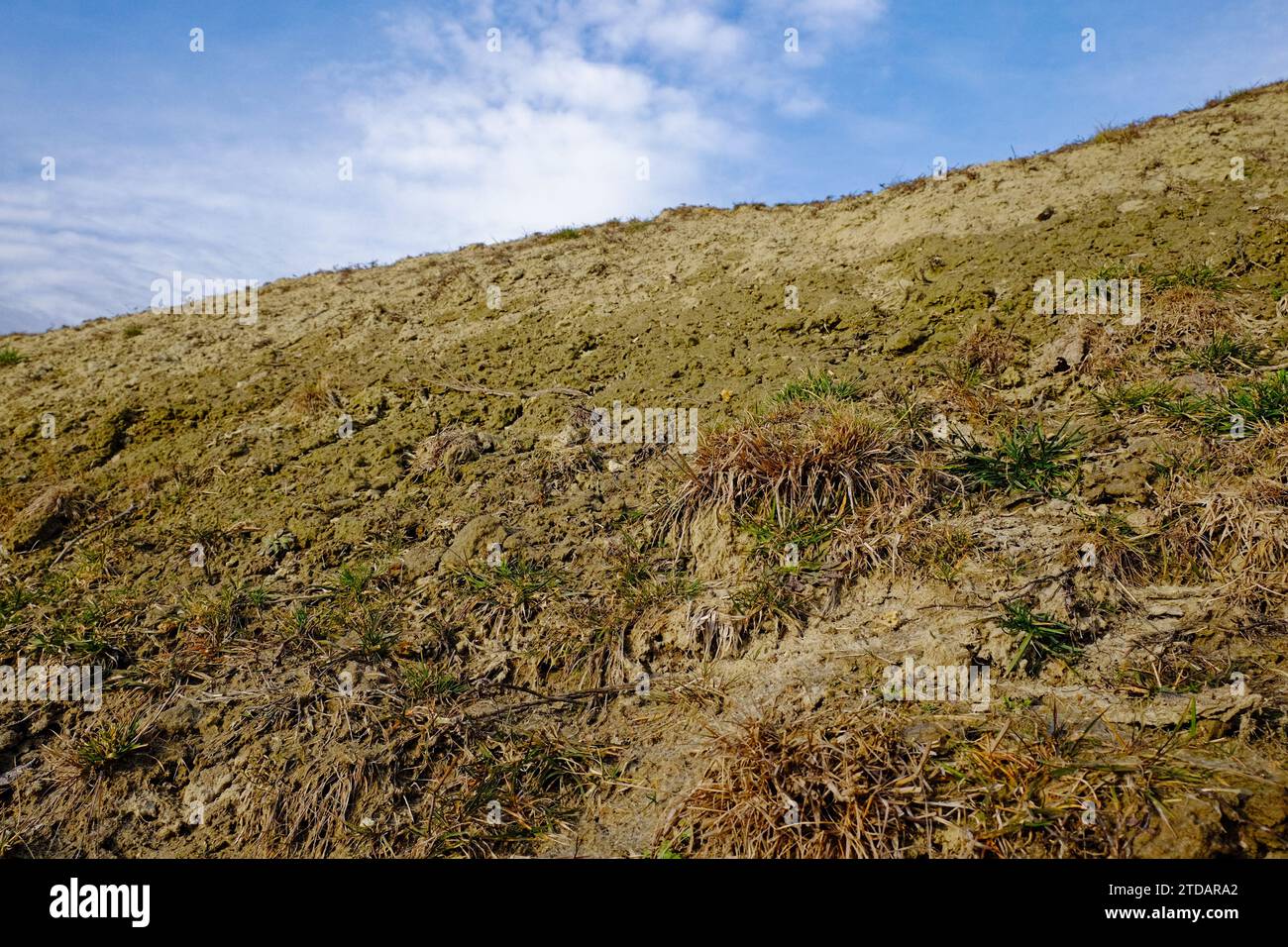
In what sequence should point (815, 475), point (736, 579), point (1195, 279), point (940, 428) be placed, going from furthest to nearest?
point (1195, 279) → point (940, 428) → point (815, 475) → point (736, 579)

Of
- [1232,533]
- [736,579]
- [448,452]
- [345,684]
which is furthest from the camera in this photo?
[448,452]

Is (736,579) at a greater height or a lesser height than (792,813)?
greater

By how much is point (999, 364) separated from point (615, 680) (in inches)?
157

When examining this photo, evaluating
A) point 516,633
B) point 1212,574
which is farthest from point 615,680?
point 1212,574

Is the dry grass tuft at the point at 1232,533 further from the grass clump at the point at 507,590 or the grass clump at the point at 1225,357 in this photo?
the grass clump at the point at 507,590

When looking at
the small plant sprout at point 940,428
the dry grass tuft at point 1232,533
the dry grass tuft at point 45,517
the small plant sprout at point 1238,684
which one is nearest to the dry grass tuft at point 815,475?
the small plant sprout at point 940,428

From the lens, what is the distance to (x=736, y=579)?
4.45 m

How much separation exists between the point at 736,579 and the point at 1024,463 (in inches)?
80.2

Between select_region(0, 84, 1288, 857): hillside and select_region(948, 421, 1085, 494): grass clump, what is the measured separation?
24 mm

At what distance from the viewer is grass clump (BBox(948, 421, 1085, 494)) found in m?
4.55

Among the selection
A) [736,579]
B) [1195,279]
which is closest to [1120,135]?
[1195,279]

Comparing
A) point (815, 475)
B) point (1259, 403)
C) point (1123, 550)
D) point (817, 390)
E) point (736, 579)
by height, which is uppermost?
point (817, 390)

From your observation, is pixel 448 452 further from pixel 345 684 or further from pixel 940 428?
pixel 940 428
